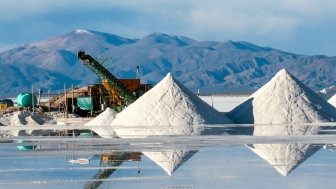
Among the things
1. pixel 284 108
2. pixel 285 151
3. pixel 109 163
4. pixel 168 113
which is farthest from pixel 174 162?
pixel 284 108

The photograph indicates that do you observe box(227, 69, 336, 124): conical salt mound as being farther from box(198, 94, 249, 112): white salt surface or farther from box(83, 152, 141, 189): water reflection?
box(83, 152, 141, 189): water reflection

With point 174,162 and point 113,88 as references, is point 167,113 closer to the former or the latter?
point 113,88

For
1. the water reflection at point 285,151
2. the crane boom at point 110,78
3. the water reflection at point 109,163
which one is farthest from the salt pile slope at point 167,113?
the water reflection at point 109,163

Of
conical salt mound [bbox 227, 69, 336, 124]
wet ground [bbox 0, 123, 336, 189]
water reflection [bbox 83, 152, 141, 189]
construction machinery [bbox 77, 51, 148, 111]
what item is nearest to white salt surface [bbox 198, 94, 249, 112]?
construction machinery [bbox 77, 51, 148, 111]

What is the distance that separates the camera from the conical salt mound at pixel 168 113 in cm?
2642

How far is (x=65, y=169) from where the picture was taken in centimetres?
1384

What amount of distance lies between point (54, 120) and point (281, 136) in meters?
17.5

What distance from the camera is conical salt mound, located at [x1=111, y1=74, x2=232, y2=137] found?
86.7 ft

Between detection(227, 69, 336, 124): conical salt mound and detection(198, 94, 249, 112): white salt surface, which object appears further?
detection(198, 94, 249, 112): white salt surface

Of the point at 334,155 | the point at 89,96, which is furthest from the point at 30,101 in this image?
the point at 334,155

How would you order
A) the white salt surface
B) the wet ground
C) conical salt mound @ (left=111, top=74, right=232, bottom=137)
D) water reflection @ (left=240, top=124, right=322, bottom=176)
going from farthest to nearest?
the white salt surface, conical salt mound @ (left=111, top=74, right=232, bottom=137), water reflection @ (left=240, top=124, right=322, bottom=176), the wet ground

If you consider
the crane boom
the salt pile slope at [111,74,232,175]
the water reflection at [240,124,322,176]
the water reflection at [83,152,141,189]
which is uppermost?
the crane boom

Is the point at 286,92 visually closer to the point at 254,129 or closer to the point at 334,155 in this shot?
the point at 254,129

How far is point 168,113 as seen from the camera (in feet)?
88.6
